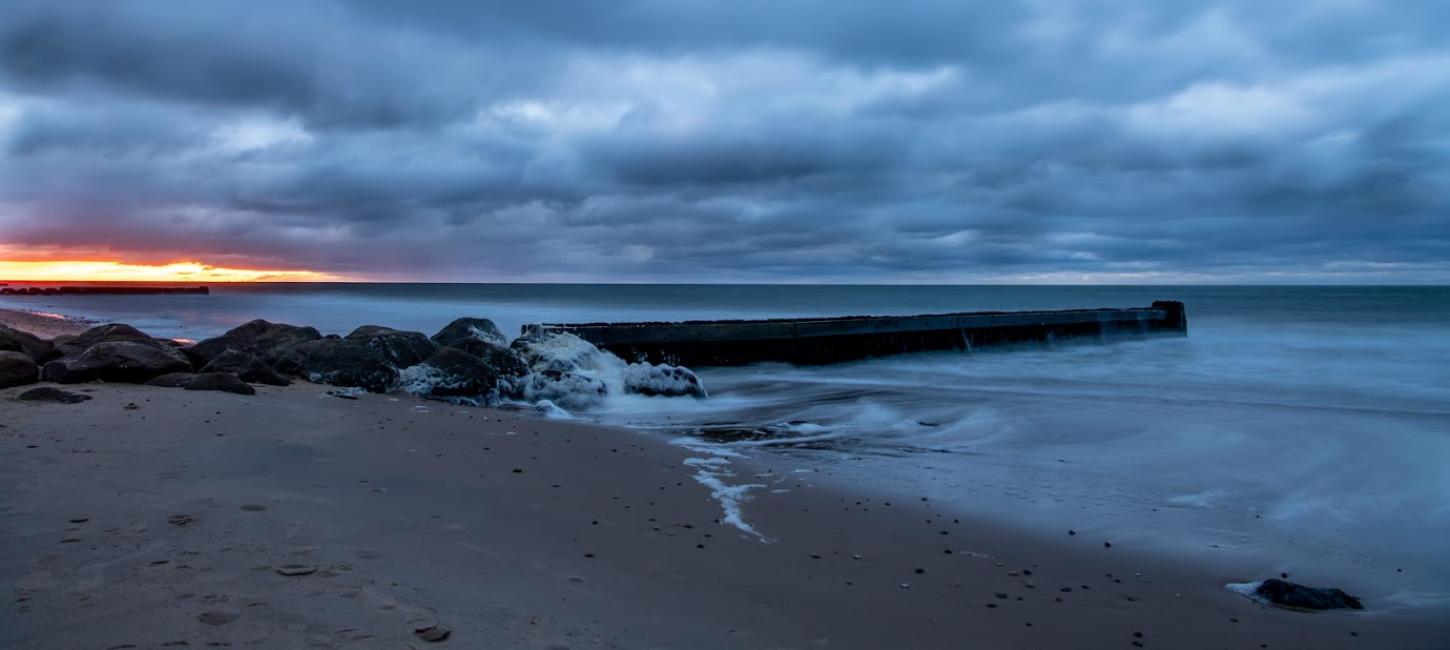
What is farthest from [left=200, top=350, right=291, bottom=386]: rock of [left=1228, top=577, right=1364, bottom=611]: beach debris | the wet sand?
[left=1228, top=577, right=1364, bottom=611]: beach debris

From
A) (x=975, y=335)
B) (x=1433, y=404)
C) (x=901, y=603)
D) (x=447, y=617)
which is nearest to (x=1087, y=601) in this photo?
(x=901, y=603)

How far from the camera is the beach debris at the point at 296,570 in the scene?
122 inches

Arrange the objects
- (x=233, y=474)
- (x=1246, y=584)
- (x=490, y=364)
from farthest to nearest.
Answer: (x=490, y=364) → (x=233, y=474) → (x=1246, y=584)

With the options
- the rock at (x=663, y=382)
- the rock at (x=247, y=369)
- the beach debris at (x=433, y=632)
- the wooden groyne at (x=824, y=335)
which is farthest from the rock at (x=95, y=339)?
the beach debris at (x=433, y=632)

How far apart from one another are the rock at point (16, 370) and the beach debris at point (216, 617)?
19.8ft

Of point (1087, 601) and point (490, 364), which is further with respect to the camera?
point (490, 364)

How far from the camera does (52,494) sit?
3910mm

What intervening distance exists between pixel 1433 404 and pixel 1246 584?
1105cm

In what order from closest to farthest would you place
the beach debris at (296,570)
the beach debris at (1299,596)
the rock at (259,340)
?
the beach debris at (296,570) → the beach debris at (1299,596) → the rock at (259,340)

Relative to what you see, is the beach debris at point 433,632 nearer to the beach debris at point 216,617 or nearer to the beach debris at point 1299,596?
the beach debris at point 216,617

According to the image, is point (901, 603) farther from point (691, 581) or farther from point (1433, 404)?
point (1433, 404)

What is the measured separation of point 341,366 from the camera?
382 inches

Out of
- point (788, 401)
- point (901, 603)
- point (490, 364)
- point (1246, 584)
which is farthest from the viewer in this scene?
point (788, 401)

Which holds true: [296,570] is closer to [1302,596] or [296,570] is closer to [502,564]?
[502,564]
